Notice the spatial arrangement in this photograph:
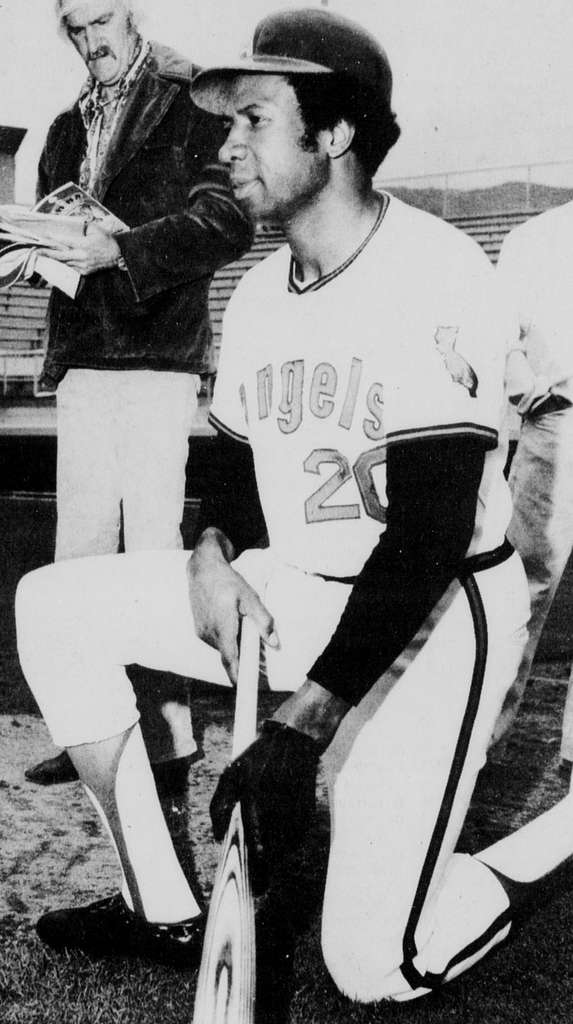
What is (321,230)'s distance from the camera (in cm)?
224

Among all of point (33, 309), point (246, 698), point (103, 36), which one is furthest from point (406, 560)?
point (33, 309)

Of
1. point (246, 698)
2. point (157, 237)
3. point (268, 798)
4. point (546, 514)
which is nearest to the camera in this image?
point (268, 798)

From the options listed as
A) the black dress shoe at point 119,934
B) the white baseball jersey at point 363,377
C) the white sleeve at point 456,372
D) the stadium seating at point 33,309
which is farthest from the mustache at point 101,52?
the stadium seating at point 33,309

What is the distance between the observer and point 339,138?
219cm

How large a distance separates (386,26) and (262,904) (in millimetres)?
2230

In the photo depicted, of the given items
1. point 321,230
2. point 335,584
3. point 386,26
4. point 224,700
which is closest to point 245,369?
point 321,230

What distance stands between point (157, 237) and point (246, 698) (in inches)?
68.2

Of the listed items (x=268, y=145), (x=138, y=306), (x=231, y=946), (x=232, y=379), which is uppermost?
(x=268, y=145)

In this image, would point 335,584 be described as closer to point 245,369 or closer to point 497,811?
point 245,369

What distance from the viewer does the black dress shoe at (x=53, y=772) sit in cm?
342

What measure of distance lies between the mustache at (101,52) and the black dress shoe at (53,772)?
2039 millimetres

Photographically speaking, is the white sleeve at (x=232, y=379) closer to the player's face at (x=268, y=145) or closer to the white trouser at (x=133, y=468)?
the player's face at (x=268, y=145)

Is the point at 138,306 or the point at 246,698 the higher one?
the point at 138,306

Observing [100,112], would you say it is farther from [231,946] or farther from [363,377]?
[231,946]
